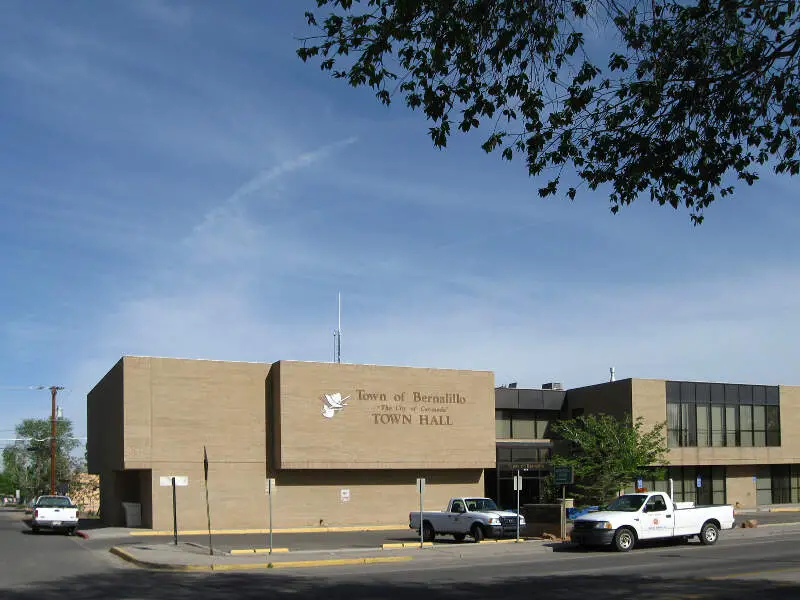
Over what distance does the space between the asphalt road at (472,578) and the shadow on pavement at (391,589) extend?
19 mm

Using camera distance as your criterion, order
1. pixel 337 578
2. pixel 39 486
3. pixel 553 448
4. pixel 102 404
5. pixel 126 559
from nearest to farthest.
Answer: pixel 337 578, pixel 126 559, pixel 102 404, pixel 553 448, pixel 39 486

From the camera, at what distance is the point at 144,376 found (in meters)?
39.3

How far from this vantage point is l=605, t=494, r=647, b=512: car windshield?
2805cm

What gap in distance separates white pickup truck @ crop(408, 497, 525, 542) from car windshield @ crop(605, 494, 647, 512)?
3462 mm

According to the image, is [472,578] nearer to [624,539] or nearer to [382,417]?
[624,539]

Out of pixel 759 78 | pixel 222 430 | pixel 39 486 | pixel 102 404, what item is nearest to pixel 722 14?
pixel 759 78

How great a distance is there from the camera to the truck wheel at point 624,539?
88.7 feet

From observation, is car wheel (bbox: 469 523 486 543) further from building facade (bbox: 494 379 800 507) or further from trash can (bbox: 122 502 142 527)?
trash can (bbox: 122 502 142 527)

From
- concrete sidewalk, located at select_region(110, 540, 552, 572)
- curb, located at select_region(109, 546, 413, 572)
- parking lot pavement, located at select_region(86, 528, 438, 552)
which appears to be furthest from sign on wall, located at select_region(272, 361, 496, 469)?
curb, located at select_region(109, 546, 413, 572)

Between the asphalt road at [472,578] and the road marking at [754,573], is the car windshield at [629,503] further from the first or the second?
the road marking at [754,573]

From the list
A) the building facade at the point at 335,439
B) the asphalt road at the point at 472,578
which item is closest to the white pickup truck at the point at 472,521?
the asphalt road at the point at 472,578

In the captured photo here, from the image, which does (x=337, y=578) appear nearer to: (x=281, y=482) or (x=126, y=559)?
(x=126, y=559)

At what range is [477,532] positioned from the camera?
30.5 metres

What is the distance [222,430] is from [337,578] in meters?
21.9
